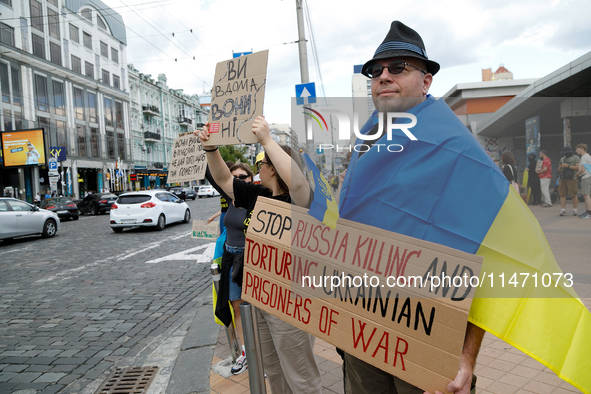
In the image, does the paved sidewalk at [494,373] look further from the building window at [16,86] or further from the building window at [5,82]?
the building window at [16,86]

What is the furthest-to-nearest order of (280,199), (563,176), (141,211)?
(141,211)
(563,176)
(280,199)

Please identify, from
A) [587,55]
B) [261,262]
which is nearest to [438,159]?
[261,262]

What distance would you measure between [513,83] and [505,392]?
787 inches

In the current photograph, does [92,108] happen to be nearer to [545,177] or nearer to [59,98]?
[59,98]

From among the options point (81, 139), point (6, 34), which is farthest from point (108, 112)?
point (6, 34)

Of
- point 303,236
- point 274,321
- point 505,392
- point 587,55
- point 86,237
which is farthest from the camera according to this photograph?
point 86,237

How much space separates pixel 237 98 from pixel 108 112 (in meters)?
49.5

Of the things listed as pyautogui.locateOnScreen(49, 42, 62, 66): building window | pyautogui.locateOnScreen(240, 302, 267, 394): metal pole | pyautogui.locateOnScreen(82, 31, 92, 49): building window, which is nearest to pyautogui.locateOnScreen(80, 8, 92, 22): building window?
pyautogui.locateOnScreen(82, 31, 92, 49): building window

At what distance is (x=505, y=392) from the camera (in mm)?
2791

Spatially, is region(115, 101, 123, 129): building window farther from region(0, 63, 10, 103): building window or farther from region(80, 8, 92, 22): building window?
region(0, 63, 10, 103): building window

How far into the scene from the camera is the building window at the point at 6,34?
31.5 meters

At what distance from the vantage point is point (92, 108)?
43.3 metres

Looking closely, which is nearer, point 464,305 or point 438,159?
point 464,305

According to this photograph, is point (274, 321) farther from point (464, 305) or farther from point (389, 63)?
→ point (389, 63)
